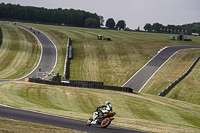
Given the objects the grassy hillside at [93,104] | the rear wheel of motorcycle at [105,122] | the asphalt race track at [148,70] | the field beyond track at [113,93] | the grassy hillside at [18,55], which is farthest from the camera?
the grassy hillside at [18,55]

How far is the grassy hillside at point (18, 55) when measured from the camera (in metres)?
64.5

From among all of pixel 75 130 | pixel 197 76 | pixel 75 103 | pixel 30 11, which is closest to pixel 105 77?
pixel 197 76

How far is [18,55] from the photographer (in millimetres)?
75938

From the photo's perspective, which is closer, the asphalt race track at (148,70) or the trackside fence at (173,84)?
the trackside fence at (173,84)

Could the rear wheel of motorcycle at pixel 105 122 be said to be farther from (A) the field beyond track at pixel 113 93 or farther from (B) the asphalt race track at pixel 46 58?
(B) the asphalt race track at pixel 46 58

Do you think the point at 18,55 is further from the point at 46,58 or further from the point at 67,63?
the point at 67,63

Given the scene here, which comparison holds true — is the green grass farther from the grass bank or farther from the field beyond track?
the grass bank

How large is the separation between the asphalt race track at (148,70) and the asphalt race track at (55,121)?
34.0m

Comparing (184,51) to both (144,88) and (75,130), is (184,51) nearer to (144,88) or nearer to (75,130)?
(144,88)

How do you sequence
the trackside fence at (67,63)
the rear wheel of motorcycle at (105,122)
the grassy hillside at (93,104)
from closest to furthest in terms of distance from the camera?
1. the rear wheel of motorcycle at (105,122)
2. the grassy hillside at (93,104)
3. the trackside fence at (67,63)

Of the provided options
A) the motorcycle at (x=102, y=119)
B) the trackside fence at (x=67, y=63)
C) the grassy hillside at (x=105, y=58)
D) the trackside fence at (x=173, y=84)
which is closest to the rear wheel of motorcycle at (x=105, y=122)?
the motorcycle at (x=102, y=119)

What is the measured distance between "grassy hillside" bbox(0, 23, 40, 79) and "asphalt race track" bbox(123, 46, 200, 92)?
24722mm

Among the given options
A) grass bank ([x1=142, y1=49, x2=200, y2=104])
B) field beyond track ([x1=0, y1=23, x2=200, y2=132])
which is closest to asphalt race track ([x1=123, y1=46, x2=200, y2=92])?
grass bank ([x1=142, y1=49, x2=200, y2=104])

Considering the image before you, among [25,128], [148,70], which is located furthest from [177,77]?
[25,128]
